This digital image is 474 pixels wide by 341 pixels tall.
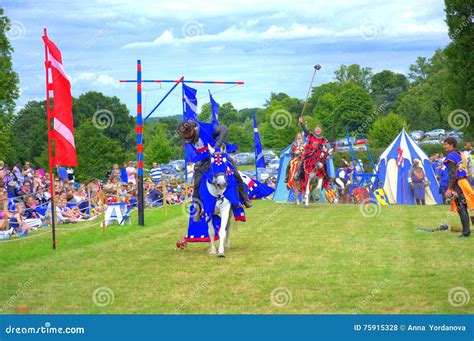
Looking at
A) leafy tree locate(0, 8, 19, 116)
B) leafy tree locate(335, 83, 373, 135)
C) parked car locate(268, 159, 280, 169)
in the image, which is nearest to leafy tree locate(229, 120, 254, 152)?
leafy tree locate(335, 83, 373, 135)

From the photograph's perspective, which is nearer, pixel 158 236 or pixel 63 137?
pixel 63 137

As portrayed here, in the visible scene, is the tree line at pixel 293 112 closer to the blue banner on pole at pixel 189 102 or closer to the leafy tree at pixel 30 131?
the leafy tree at pixel 30 131

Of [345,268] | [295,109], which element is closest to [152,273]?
[345,268]

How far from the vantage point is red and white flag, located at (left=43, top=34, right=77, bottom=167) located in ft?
48.5

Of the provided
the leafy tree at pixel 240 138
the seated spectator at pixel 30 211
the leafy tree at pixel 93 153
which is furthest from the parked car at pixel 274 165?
the seated spectator at pixel 30 211

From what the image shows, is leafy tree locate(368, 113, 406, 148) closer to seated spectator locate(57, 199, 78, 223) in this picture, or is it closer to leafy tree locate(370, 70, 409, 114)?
leafy tree locate(370, 70, 409, 114)

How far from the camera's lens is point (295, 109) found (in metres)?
126

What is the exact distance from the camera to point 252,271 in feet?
37.5

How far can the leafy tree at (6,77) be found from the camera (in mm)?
45344

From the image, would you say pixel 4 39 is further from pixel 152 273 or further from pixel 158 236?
pixel 152 273

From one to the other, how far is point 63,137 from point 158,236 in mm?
3479

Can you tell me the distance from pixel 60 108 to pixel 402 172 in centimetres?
1688

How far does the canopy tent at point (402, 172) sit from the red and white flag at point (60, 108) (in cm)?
1647

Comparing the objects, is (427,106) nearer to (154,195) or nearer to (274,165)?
(274,165)
